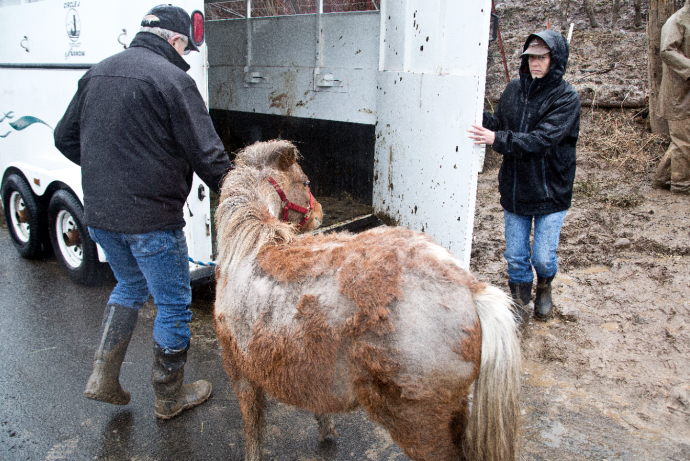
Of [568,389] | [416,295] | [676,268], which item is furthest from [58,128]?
[676,268]

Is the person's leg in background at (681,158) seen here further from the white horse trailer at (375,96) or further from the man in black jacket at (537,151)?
the man in black jacket at (537,151)

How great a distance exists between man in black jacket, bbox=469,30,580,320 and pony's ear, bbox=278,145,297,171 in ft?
5.12

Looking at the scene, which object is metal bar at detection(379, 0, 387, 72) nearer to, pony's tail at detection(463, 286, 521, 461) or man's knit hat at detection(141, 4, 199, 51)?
man's knit hat at detection(141, 4, 199, 51)

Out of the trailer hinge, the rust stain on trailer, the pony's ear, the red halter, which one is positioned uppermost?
the trailer hinge

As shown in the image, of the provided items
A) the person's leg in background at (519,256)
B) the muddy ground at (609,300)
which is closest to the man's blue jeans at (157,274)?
the muddy ground at (609,300)

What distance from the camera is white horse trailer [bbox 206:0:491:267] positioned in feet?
12.3

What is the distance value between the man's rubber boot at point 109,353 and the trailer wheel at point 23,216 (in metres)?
2.76

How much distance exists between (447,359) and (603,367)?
2.17 m

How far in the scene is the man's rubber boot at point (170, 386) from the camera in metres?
2.86

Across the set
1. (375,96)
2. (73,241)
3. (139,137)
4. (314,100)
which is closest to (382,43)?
(375,96)

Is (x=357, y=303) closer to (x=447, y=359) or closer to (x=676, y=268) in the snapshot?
(x=447, y=359)

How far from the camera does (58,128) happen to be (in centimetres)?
271

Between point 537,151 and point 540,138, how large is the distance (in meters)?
0.09

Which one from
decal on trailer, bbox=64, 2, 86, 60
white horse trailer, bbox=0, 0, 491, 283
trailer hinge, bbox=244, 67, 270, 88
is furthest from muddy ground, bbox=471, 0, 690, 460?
decal on trailer, bbox=64, 2, 86, 60
